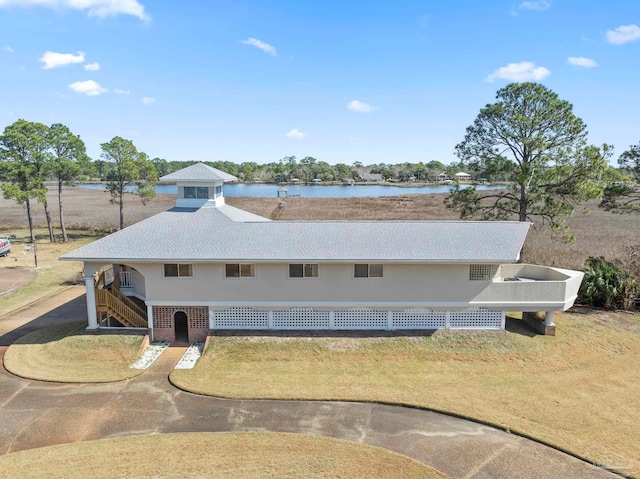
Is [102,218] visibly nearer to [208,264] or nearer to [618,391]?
[208,264]

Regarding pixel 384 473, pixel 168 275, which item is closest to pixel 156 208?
pixel 168 275

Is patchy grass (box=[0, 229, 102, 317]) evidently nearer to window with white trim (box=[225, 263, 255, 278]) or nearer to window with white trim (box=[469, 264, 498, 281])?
window with white trim (box=[225, 263, 255, 278])

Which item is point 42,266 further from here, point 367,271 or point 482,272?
point 482,272

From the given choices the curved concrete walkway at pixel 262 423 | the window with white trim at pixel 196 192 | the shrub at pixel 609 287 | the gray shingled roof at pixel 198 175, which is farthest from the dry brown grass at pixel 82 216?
the shrub at pixel 609 287

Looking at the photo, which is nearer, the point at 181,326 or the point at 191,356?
the point at 191,356

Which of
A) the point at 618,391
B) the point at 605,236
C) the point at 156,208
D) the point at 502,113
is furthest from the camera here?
the point at 156,208

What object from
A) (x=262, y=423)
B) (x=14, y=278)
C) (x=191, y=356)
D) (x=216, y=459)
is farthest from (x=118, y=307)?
(x=14, y=278)
